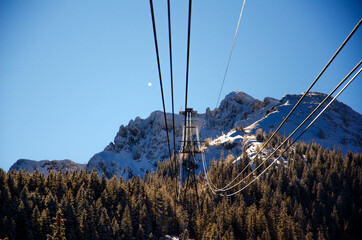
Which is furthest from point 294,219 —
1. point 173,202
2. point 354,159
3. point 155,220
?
point 354,159

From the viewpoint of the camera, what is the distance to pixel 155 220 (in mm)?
66500

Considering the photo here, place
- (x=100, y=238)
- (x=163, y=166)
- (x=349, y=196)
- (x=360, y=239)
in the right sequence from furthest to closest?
(x=163, y=166)
(x=349, y=196)
(x=360, y=239)
(x=100, y=238)

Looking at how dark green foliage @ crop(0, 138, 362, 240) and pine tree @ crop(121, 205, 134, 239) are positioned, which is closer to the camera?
dark green foliage @ crop(0, 138, 362, 240)

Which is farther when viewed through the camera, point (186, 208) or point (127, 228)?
point (186, 208)

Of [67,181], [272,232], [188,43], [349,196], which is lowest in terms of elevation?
[272,232]

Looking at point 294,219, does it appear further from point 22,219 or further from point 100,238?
point 22,219

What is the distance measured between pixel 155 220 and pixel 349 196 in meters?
74.3

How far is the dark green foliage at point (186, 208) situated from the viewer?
178ft

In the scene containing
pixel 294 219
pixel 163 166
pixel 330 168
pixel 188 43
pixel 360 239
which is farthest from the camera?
pixel 163 166

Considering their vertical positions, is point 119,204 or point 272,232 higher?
point 119,204

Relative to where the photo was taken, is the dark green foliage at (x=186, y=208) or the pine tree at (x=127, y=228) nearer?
the dark green foliage at (x=186, y=208)

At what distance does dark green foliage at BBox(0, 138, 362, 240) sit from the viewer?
178ft

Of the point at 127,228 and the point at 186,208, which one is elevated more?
the point at 186,208

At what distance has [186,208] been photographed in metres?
78.4
